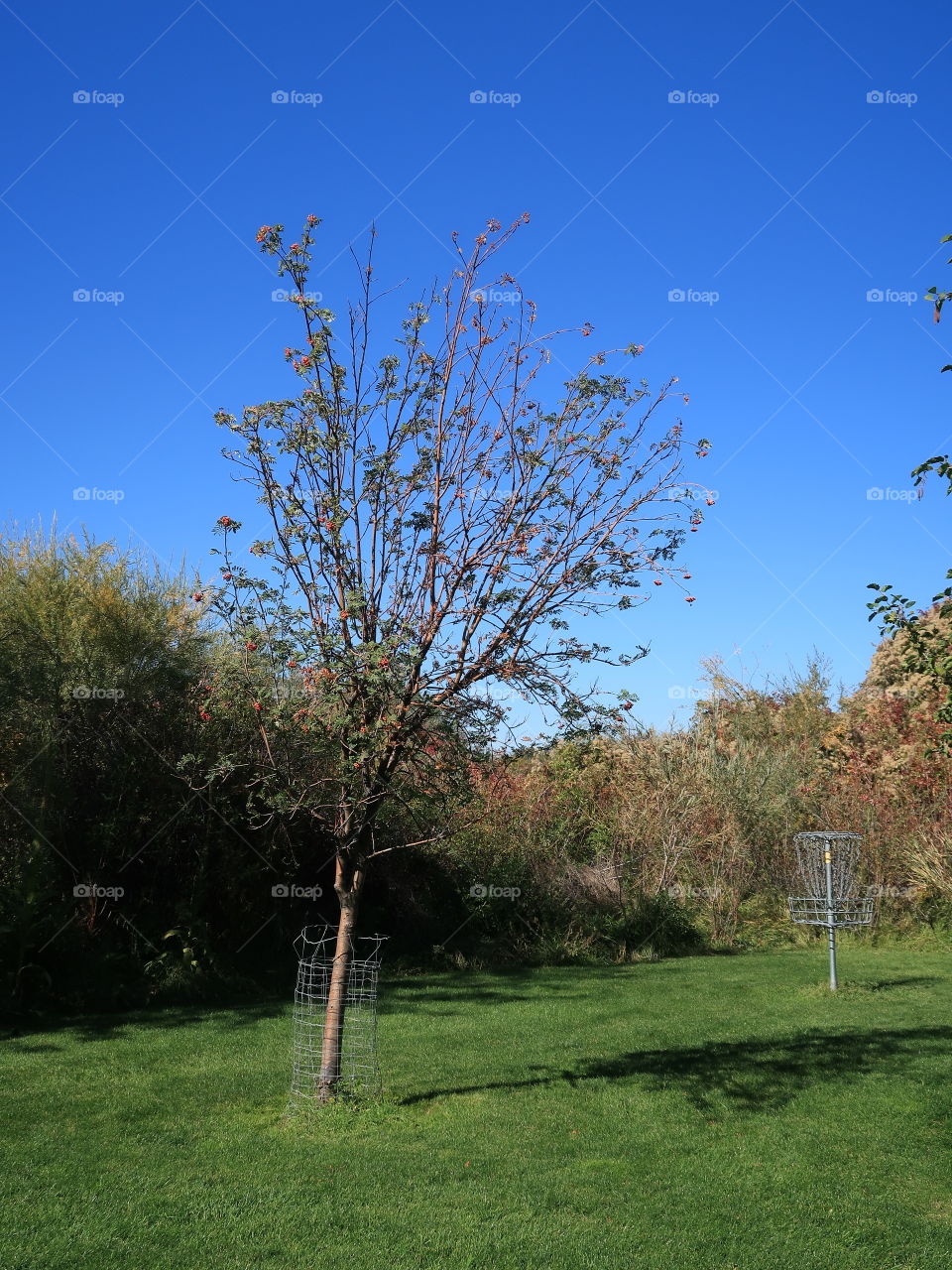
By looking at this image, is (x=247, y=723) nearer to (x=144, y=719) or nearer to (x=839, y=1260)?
(x=144, y=719)

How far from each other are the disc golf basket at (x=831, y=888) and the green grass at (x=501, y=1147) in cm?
146

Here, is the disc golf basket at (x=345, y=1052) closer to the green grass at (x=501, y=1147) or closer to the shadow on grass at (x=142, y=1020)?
the green grass at (x=501, y=1147)

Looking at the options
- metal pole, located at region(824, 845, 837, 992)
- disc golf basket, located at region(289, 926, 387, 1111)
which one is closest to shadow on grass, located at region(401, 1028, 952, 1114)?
disc golf basket, located at region(289, 926, 387, 1111)

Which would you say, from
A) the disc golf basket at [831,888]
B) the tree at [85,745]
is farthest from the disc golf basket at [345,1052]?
the disc golf basket at [831,888]

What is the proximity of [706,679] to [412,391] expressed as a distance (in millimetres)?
17789

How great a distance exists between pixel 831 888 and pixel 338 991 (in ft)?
22.2

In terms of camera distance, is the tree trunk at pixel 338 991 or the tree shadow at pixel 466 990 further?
the tree shadow at pixel 466 990

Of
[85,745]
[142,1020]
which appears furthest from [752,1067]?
[85,745]

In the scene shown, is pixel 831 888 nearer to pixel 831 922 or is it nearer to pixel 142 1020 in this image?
pixel 831 922

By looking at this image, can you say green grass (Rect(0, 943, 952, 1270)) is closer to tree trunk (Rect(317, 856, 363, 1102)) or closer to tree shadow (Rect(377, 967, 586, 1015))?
tree trunk (Rect(317, 856, 363, 1102))

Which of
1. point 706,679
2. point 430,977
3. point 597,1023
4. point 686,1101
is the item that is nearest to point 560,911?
point 430,977

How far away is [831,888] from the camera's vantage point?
11.0m

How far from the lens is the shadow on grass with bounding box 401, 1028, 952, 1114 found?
661 cm

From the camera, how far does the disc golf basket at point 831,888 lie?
10516 mm
